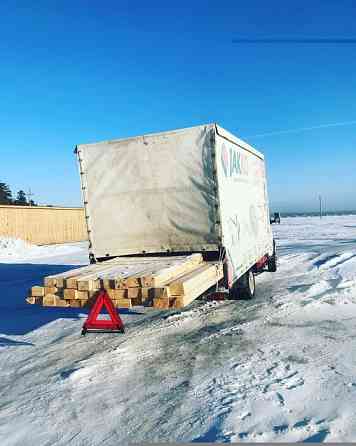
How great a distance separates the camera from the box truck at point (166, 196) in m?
7.01

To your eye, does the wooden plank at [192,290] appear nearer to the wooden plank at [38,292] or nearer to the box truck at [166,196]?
the box truck at [166,196]

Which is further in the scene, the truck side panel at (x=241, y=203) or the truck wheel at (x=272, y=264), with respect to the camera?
the truck wheel at (x=272, y=264)

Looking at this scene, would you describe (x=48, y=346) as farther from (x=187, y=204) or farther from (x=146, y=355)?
(x=187, y=204)

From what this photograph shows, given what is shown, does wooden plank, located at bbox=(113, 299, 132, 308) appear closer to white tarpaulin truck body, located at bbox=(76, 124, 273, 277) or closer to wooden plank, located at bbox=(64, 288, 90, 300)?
wooden plank, located at bbox=(64, 288, 90, 300)

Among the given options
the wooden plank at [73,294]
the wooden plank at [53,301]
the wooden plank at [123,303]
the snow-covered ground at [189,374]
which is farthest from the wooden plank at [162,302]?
the wooden plank at [53,301]

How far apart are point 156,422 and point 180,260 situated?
2897mm

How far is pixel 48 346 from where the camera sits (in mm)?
6762

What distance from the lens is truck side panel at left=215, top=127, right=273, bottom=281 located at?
7.18 m

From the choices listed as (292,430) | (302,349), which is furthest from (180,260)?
(292,430)

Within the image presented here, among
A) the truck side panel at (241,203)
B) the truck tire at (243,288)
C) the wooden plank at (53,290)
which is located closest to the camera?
the wooden plank at (53,290)

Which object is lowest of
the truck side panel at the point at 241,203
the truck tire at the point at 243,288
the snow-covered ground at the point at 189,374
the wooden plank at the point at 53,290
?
the snow-covered ground at the point at 189,374

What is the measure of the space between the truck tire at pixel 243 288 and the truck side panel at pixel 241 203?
343 mm

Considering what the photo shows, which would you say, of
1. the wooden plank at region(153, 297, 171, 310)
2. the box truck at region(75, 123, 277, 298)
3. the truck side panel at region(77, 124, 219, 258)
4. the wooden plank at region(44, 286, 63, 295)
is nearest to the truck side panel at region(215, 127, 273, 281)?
the box truck at region(75, 123, 277, 298)

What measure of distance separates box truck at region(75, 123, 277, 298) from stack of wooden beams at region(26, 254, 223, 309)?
2.60 feet
